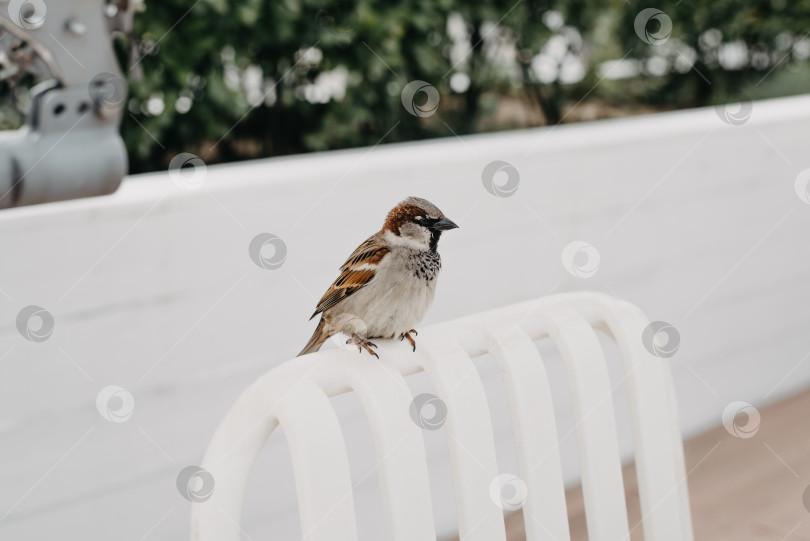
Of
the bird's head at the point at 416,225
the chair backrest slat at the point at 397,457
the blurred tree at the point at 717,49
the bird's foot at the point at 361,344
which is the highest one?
the blurred tree at the point at 717,49

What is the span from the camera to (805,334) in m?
2.85

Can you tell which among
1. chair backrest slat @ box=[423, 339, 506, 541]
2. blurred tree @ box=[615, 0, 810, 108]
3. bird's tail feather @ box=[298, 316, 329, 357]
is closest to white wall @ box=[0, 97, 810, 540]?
bird's tail feather @ box=[298, 316, 329, 357]

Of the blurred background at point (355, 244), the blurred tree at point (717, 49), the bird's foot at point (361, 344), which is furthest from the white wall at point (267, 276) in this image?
the blurred tree at point (717, 49)

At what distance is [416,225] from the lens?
85 cm

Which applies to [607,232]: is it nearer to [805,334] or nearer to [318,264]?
[318,264]

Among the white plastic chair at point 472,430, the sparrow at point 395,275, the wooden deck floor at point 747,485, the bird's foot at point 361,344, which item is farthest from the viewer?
the wooden deck floor at point 747,485

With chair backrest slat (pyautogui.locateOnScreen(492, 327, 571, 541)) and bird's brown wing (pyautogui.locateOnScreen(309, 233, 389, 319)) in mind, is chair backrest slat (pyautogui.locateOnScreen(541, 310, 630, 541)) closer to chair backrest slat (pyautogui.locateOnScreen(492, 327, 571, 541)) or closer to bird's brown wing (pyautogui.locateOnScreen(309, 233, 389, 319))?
chair backrest slat (pyautogui.locateOnScreen(492, 327, 571, 541))

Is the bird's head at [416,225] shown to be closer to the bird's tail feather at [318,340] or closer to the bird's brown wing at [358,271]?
the bird's brown wing at [358,271]

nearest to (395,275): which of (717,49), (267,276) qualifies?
(267,276)

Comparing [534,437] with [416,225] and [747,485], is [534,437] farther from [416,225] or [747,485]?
[747,485]

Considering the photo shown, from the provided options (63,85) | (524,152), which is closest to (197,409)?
(63,85)

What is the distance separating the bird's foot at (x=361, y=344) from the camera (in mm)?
670

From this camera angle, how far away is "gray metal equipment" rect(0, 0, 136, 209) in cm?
140

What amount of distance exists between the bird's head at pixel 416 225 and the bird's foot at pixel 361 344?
6.0 inches
